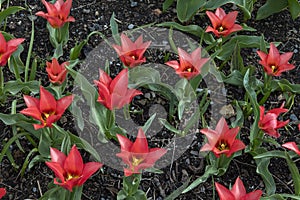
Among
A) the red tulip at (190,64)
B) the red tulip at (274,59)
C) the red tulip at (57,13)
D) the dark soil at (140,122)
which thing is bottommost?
the dark soil at (140,122)

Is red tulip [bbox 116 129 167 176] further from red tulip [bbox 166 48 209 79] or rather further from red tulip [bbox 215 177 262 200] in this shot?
red tulip [bbox 166 48 209 79]

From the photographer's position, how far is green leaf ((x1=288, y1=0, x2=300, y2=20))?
100.0 inches

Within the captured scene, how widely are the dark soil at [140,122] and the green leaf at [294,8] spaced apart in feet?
0.20

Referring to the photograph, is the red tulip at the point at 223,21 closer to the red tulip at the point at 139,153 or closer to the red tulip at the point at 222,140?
the red tulip at the point at 222,140

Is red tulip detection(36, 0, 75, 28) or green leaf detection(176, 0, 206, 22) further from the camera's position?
green leaf detection(176, 0, 206, 22)

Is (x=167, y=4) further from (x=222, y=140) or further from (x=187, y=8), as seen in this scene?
(x=222, y=140)

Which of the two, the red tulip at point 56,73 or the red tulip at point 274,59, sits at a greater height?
the red tulip at point 56,73

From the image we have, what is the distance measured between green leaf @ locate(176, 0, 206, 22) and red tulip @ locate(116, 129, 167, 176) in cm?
91

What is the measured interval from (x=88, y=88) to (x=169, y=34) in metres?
0.47

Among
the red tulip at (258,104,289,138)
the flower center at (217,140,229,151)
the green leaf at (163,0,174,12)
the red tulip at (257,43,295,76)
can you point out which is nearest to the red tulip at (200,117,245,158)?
the flower center at (217,140,229,151)

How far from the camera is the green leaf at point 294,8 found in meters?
2.54

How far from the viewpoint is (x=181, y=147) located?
2.17 metres

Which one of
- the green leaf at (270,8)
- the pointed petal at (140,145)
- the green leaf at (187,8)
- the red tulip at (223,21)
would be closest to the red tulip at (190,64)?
the red tulip at (223,21)

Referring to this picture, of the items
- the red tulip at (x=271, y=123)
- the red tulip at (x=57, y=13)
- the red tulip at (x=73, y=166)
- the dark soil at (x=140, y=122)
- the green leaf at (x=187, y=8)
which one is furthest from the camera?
the green leaf at (x=187, y=8)
